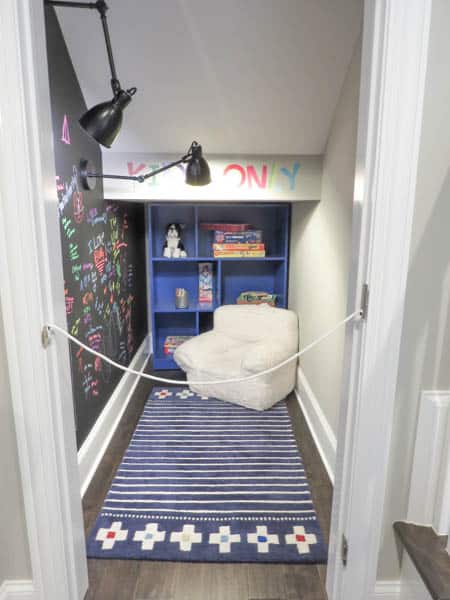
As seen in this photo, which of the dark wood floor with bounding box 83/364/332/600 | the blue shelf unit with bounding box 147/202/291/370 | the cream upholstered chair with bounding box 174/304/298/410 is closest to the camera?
the dark wood floor with bounding box 83/364/332/600

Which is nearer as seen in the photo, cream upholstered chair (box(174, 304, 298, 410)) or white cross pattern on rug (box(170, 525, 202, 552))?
white cross pattern on rug (box(170, 525, 202, 552))

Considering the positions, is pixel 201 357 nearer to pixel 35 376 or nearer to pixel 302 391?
pixel 302 391

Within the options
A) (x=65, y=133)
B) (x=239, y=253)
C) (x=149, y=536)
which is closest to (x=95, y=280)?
(x=65, y=133)

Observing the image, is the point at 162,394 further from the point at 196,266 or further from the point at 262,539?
the point at 262,539

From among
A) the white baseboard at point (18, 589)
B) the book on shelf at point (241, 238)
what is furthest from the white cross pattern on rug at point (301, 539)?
the book on shelf at point (241, 238)

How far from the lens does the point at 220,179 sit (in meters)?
2.43

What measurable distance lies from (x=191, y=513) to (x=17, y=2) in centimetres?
192

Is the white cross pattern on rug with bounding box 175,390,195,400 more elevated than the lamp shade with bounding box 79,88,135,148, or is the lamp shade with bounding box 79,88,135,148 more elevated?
the lamp shade with bounding box 79,88,135,148

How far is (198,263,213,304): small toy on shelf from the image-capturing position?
3.62m

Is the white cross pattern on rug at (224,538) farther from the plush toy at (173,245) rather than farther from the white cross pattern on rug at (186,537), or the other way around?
the plush toy at (173,245)

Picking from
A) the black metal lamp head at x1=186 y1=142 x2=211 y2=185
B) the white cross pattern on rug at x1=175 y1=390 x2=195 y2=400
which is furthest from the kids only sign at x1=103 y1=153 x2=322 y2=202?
the white cross pattern on rug at x1=175 y1=390 x2=195 y2=400

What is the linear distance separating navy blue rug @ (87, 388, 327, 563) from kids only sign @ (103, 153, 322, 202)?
4.76 feet

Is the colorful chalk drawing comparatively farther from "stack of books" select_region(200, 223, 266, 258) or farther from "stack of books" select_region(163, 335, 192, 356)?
"stack of books" select_region(200, 223, 266, 258)

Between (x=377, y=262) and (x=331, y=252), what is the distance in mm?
1143
